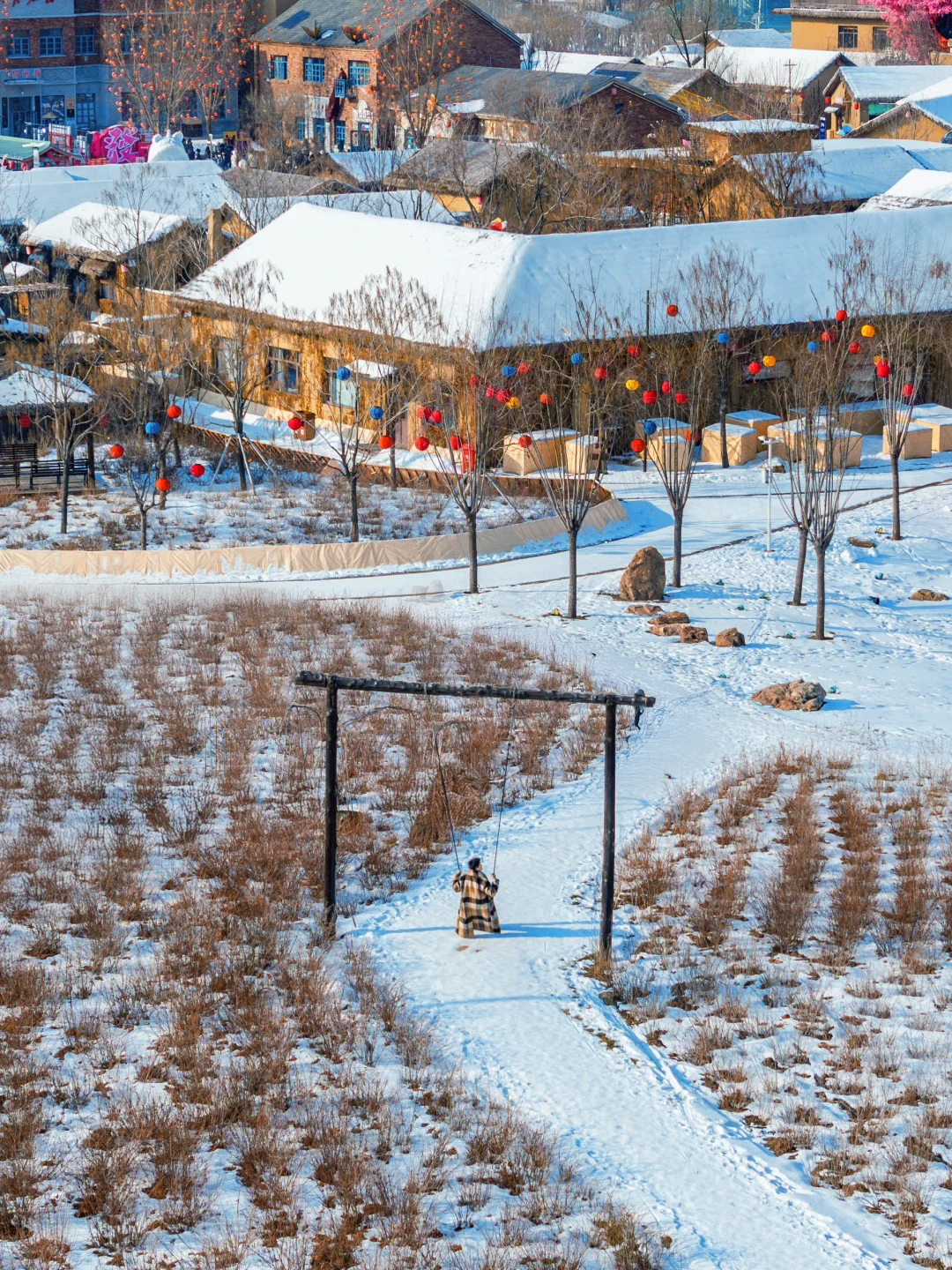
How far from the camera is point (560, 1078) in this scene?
42.0ft

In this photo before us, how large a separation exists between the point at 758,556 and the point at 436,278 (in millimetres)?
12667

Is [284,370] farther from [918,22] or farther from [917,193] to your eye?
[918,22]

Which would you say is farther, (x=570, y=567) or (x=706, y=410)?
(x=706, y=410)

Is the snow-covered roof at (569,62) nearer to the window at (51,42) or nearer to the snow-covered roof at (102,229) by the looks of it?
the window at (51,42)

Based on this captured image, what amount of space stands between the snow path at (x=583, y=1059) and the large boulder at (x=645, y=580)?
32.3 feet

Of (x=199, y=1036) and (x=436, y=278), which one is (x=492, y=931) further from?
(x=436, y=278)

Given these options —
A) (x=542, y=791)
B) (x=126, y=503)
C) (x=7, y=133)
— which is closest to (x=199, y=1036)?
(x=542, y=791)

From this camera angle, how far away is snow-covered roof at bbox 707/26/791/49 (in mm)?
104312

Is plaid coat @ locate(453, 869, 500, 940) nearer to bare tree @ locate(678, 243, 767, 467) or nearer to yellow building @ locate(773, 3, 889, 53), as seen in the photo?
bare tree @ locate(678, 243, 767, 467)

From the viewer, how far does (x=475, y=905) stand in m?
15.1

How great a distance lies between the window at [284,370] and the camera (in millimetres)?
41750

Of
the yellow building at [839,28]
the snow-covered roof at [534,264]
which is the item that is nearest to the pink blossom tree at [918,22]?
the yellow building at [839,28]

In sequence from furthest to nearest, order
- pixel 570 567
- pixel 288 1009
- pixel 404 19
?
pixel 404 19 < pixel 570 567 < pixel 288 1009

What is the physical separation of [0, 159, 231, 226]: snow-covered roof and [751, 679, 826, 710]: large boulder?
1391 inches
